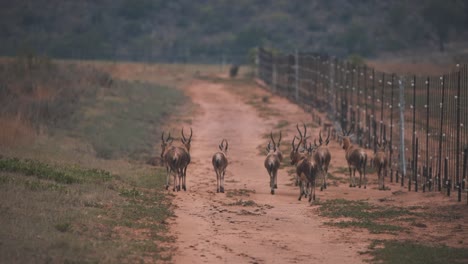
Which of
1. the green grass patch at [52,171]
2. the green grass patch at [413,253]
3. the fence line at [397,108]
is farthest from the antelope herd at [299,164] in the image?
the green grass patch at [413,253]

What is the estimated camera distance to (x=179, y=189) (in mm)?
20156

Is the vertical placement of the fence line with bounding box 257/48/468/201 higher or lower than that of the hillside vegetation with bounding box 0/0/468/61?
lower

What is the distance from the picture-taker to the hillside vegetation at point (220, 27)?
3570 inches

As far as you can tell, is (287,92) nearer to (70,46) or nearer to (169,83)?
(169,83)

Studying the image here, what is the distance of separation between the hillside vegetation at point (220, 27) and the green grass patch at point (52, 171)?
214 feet

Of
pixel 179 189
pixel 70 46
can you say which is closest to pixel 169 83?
pixel 70 46

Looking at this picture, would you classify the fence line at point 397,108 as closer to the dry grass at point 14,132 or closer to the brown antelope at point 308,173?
the brown antelope at point 308,173

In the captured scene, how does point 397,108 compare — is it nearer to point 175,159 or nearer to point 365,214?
point 175,159

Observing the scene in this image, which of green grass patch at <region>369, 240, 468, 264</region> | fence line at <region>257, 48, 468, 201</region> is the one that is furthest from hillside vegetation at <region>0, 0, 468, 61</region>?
green grass patch at <region>369, 240, 468, 264</region>

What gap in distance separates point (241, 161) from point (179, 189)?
667cm

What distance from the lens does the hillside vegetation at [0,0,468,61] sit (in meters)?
90.7

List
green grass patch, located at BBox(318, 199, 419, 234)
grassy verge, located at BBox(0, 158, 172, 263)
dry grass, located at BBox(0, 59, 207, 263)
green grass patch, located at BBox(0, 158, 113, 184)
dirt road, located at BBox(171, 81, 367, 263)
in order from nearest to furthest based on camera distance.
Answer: grassy verge, located at BBox(0, 158, 172, 263) < dry grass, located at BBox(0, 59, 207, 263) < dirt road, located at BBox(171, 81, 367, 263) < green grass patch, located at BBox(318, 199, 419, 234) < green grass patch, located at BBox(0, 158, 113, 184)

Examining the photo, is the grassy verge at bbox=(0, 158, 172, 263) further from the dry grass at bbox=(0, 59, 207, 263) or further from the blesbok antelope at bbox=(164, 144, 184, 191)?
the blesbok antelope at bbox=(164, 144, 184, 191)

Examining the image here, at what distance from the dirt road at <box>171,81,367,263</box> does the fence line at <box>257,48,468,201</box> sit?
10.6ft
